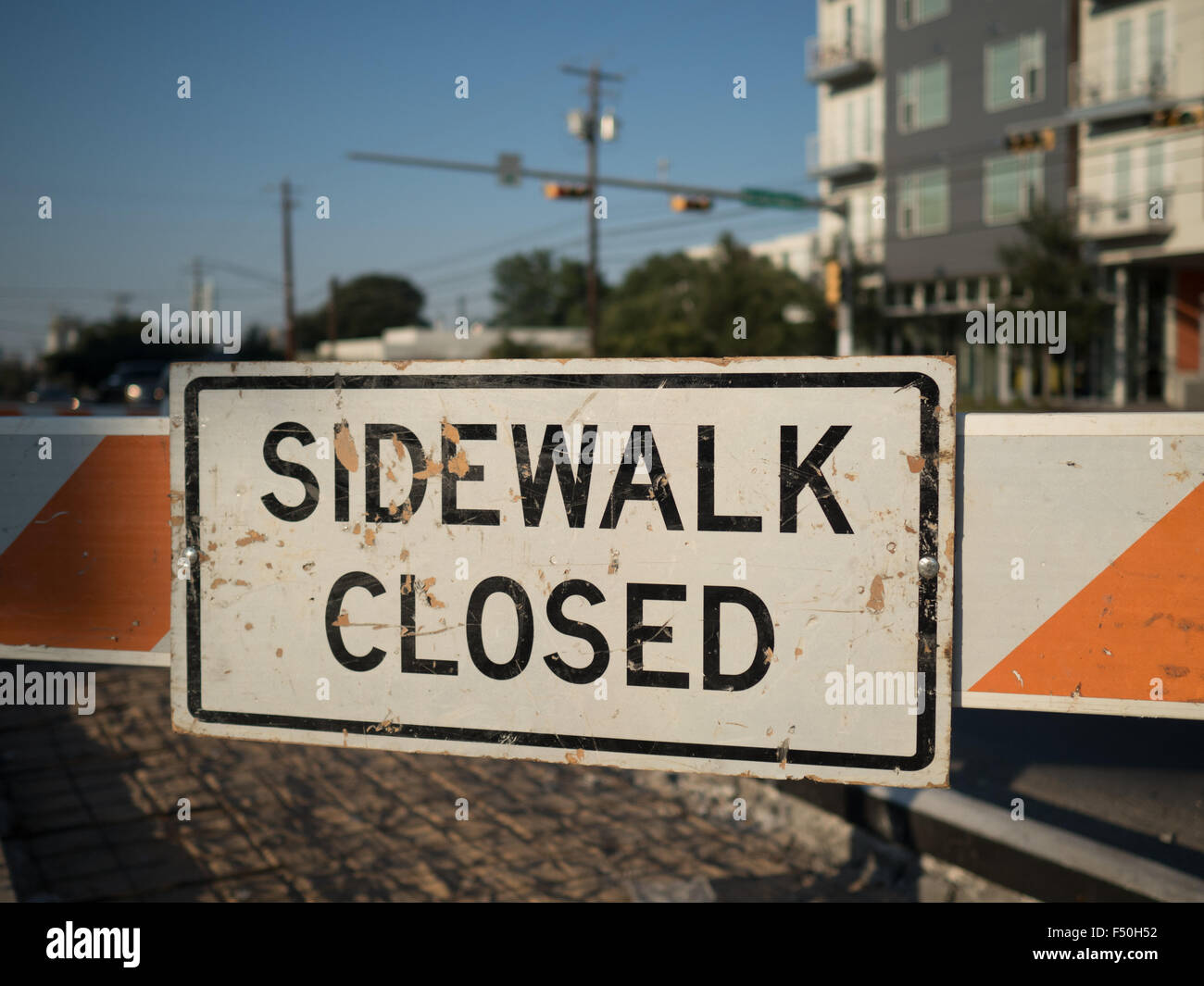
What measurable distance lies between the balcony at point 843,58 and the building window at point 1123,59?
884cm

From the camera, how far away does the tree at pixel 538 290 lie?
106m

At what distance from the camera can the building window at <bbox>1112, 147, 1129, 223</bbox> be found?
28719 millimetres

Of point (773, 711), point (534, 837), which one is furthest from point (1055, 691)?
point (534, 837)

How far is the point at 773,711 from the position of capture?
69.0 inches

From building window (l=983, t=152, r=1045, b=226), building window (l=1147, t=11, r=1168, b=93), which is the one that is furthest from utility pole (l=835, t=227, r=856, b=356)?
building window (l=1147, t=11, r=1168, b=93)

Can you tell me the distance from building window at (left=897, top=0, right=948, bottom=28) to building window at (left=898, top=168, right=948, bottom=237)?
4629 mm

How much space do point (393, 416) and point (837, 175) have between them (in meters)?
38.6

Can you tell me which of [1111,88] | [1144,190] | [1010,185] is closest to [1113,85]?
[1111,88]

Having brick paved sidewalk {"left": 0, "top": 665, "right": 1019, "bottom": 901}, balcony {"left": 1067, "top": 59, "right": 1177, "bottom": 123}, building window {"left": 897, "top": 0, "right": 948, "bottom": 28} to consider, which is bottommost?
brick paved sidewalk {"left": 0, "top": 665, "right": 1019, "bottom": 901}

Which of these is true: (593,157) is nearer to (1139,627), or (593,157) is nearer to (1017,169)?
(1017,169)

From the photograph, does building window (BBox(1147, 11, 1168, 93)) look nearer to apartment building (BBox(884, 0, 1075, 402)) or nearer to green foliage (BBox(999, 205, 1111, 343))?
apartment building (BBox(884, 0, 1075, 402))

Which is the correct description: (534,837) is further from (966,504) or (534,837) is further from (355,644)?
(966,504)

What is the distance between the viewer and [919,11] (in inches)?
1326
